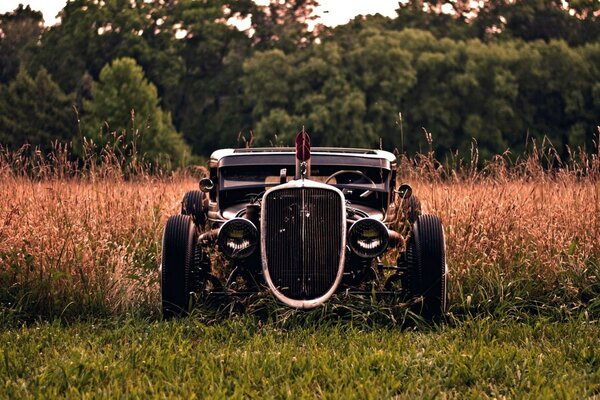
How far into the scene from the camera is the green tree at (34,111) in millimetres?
42594

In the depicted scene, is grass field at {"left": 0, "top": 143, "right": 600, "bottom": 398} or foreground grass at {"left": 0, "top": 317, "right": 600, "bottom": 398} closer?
foreground grass at {"left": 0, "top": 317, "right": 600, "bottom": 398}

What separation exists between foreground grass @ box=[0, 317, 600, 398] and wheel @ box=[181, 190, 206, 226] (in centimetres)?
241

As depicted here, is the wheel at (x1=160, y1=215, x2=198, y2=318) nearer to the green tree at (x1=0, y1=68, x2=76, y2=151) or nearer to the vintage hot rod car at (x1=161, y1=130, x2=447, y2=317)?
the vintage hot rod car at (x1=161, y1=130, x2=447, y2=317)

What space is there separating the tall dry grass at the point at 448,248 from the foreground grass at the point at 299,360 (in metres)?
0.43

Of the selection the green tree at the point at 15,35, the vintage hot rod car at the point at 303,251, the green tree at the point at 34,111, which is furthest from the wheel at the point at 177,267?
the green tree at the point at 15,35

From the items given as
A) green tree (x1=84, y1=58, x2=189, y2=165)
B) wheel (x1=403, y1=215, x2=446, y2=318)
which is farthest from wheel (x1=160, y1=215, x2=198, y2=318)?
green tree (x1=84, y1=58, x2=189, y2=165)

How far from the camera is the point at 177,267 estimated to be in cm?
704

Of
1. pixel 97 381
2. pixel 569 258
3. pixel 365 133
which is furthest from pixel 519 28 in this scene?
pixel 97 381

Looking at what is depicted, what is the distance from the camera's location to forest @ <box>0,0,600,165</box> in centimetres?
4231

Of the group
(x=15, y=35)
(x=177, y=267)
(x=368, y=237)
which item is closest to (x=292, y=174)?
(x=368, y=237)

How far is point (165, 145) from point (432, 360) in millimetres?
36125

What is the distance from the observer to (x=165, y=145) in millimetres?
41125

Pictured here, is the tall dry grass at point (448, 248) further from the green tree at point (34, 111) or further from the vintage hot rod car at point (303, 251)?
the green tree at point (34, 111)

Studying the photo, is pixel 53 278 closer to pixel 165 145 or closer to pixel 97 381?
pixel 97 381
